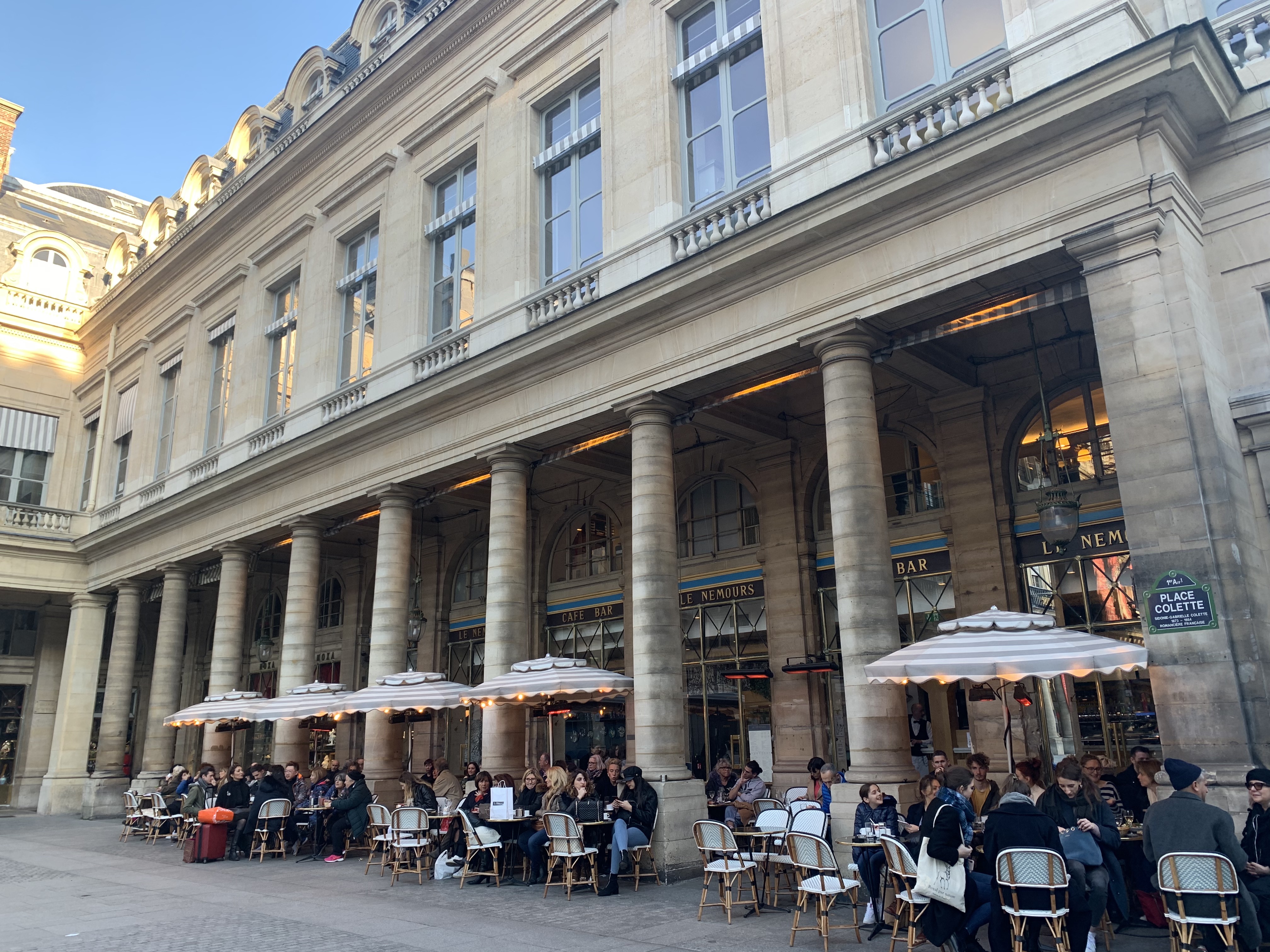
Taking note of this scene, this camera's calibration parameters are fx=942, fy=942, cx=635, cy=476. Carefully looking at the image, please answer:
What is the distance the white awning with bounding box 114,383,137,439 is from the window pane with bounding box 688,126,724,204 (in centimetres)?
2275

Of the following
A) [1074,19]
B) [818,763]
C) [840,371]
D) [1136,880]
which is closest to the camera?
[1136,880]

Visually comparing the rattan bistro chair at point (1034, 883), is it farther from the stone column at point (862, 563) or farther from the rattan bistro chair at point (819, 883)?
the stone column at point (862, 563)

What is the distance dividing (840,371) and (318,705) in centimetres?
1140

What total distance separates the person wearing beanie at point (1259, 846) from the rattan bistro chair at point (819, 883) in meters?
3.17

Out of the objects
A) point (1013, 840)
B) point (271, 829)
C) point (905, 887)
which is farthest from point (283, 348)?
point (1013, 840)

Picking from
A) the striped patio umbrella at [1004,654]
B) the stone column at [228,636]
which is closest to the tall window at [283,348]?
the stone column at [228,636]

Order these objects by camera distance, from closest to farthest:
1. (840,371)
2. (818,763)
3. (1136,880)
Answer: (1136,880) → (840,371) → (818,763)

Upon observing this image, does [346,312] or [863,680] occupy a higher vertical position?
[346,312]

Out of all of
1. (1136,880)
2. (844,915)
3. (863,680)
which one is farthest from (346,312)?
(1136,880)

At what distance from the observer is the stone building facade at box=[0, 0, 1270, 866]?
1001 cm

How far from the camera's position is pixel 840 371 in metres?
12.1

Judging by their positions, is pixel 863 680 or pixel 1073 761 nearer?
pixel 1073 761

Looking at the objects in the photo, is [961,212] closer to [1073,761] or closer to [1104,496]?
[1104,496]

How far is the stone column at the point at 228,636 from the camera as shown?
22516mm
